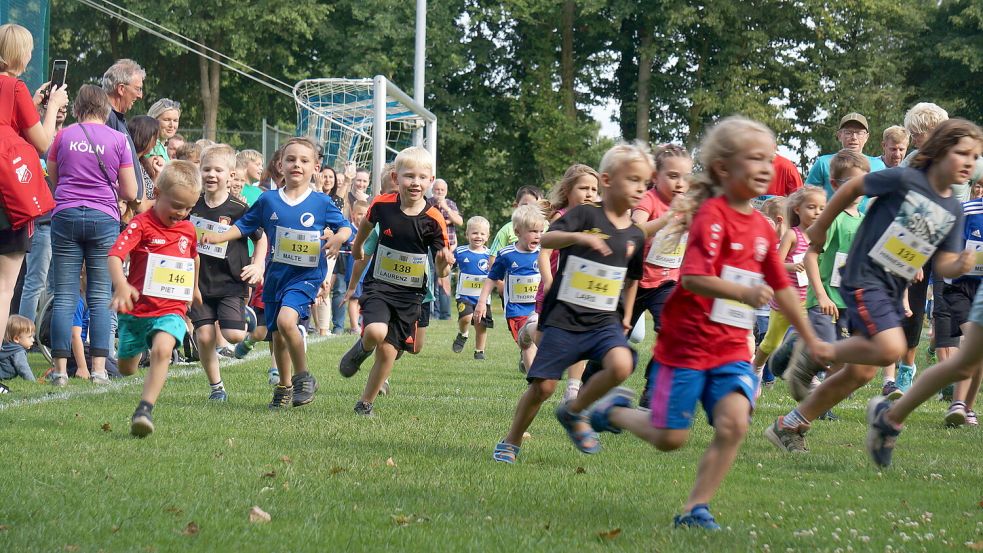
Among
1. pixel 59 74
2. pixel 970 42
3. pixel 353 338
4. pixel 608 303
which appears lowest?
pixel 353 338

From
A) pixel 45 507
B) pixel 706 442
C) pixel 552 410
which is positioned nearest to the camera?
pixel 45 507

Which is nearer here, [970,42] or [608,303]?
[608,303]

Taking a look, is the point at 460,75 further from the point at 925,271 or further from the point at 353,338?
the point at 925,271

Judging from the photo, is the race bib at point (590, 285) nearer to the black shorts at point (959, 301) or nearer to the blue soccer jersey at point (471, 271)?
the black shorts at point (959, 301)

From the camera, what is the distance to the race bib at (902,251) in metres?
6.30

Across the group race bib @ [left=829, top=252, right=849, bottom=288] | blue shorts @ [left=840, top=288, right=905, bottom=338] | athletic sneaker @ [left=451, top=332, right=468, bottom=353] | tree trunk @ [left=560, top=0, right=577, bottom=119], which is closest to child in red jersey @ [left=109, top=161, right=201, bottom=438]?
blue shorts @ [left=840, top=288, right=905, bottom=338]

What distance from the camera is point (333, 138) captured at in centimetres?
2636

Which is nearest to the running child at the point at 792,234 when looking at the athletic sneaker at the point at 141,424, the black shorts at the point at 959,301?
the black shorts at the point at 959,301

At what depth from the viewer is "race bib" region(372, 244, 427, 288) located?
8.38 m

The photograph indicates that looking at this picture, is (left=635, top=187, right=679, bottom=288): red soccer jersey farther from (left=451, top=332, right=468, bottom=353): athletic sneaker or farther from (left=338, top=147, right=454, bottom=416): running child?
(left=451, top=332, right=468, bottom=353): athletic sneaker

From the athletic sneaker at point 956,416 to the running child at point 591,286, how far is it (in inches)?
126

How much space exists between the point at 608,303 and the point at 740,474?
1.08m

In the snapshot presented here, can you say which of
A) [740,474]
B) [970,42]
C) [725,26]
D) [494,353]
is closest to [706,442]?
[740,474]

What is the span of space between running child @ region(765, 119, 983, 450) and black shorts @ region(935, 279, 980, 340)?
2895mm
